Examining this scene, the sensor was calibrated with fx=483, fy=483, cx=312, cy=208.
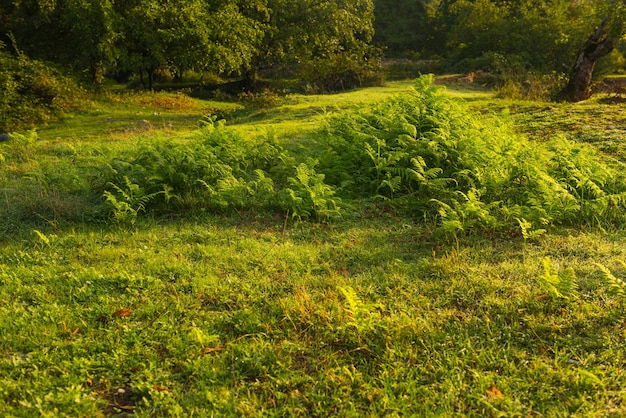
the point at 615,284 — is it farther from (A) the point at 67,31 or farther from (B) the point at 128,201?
(A) the point at 67,31

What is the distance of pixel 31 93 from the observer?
14.1 meters

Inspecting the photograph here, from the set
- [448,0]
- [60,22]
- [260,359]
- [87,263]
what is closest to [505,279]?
[260,359]

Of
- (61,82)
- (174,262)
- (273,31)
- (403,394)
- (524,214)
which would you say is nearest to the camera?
(403,394)

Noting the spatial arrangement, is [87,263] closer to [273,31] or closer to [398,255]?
[398,255]

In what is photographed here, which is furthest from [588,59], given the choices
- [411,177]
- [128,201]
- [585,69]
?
[128,201]

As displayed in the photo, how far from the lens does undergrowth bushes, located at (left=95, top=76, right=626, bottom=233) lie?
5.27 m

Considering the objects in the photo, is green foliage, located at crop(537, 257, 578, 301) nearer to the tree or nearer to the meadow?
the meadow

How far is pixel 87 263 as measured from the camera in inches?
174

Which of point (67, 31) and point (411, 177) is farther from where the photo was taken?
point (67, 31)

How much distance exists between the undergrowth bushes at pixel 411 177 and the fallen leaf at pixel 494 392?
2129 millimetres

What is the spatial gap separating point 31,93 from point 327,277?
1354cm

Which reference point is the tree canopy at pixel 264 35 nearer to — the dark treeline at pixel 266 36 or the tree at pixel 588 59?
the dark treeline at pixel 266 36

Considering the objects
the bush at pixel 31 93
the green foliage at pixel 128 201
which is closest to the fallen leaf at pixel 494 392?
the green foliage at pixel 128 201

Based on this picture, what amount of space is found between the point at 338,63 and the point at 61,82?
12.6 m
